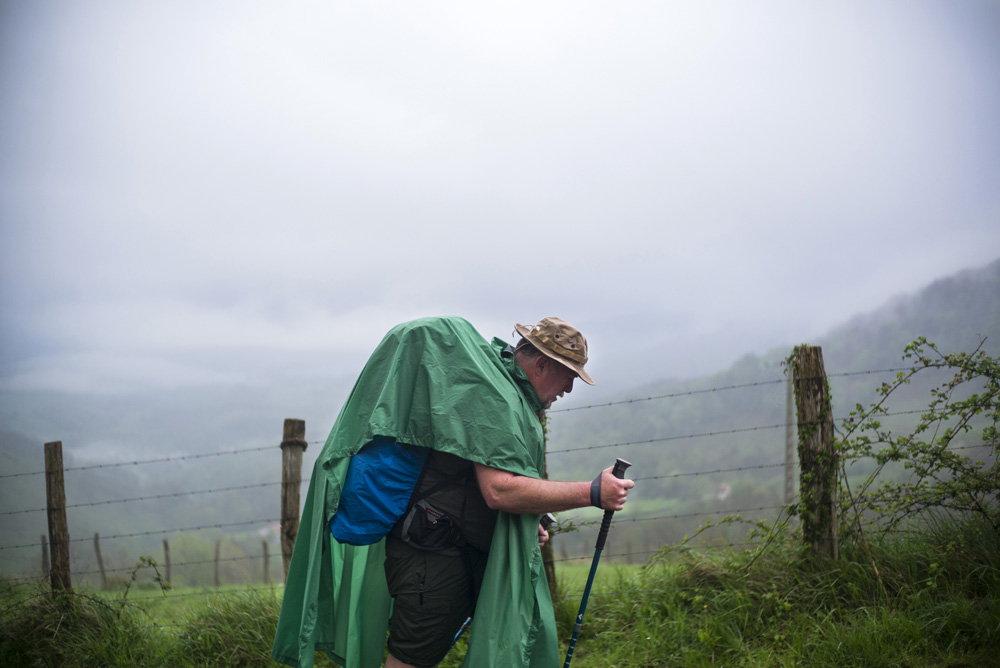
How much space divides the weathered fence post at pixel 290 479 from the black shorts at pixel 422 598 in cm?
271

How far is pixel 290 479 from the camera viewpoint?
509 cm

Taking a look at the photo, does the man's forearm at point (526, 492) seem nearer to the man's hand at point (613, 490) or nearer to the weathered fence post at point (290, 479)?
the man's hand at point (613, 490)

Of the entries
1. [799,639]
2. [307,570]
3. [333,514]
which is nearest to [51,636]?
[307,570]

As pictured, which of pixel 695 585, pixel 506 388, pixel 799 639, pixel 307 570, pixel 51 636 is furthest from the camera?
pixel 51 636

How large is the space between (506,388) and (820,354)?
9.57ft

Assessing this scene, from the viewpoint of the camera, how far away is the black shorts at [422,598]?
2496mm

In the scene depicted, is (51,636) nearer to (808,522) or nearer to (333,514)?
(333,514)

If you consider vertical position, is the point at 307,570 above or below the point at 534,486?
below

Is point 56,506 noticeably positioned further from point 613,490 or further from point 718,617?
point 718,617

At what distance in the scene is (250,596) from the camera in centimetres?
471

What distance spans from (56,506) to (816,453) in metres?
5.89

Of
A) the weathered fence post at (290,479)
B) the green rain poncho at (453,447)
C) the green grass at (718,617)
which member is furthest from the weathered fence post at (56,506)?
the green rain poncho at (453,447)

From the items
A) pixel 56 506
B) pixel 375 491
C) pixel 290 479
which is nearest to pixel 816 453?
pixel 375 491

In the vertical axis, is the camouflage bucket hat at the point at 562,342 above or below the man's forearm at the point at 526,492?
above
